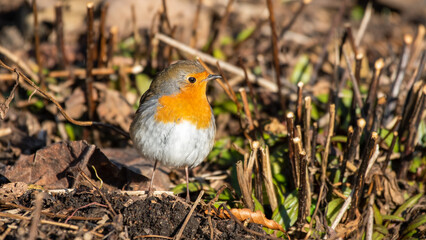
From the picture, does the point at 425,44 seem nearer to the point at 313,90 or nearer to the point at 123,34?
the point at 313,90

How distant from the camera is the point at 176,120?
3371mm

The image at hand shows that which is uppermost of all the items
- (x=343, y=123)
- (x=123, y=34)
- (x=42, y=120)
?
(x=123, y=34)

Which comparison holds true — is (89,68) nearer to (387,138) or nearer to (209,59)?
(209,59)

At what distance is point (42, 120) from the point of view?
5.15 m

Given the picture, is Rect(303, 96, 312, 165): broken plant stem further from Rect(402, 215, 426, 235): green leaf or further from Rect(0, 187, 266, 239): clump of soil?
Rect(402, 215, 426, 235): green leaf

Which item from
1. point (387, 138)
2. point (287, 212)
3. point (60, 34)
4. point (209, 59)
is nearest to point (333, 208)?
point (287, 212)

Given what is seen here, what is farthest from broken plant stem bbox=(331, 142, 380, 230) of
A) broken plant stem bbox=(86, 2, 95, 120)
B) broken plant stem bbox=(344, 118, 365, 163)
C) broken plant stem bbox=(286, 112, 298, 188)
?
broken plant stem bbox=(86, 2, 95, 120)

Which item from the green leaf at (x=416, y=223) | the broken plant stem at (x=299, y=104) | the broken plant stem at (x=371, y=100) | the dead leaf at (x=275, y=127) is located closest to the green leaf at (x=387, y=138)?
the broken plant stem at (x=371, y=100)

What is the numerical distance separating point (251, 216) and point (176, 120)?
3.02 feet

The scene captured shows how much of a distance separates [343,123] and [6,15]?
5.02 m

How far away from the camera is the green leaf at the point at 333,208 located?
11.8 feet

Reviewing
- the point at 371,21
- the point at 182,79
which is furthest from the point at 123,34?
the point at 371,21

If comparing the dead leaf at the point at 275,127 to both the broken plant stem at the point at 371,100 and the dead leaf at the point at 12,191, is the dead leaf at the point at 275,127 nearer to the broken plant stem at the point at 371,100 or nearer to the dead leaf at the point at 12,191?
the broken plant stem at the point at 371,100

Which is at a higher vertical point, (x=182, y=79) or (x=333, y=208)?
(x=182, y=79)
